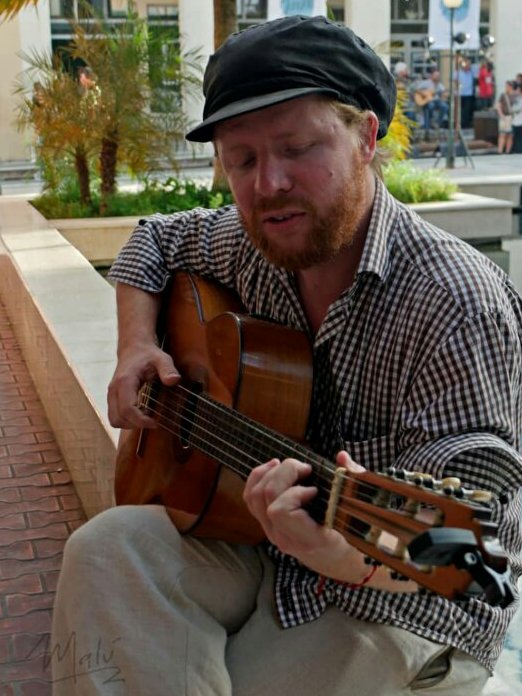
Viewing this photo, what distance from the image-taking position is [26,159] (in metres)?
21.1

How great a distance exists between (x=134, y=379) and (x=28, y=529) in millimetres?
1708

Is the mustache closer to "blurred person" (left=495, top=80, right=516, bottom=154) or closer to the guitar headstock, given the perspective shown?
the guitar headstock

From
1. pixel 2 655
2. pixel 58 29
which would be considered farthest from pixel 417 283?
pixel 58 29

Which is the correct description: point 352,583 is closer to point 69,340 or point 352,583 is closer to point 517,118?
point 69,340

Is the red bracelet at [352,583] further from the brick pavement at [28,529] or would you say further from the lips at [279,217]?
the brick pavement at [28,529]

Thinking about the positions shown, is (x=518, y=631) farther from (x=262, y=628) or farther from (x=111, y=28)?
(x=111, y=28)

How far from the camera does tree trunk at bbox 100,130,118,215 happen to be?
9.41 meters

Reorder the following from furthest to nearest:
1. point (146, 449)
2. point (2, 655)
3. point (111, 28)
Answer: point (111, 28) < point (2, 655) < point (146, 449)

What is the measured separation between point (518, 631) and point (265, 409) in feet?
3.36

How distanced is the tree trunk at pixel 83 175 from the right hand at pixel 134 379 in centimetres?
742

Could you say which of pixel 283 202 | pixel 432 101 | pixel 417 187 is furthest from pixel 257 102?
pixel 432 101

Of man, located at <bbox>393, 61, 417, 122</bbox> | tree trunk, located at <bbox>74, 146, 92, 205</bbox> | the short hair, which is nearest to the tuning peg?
the short hair

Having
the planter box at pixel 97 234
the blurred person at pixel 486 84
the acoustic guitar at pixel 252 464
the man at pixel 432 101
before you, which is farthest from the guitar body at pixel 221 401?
the blurred person at pixel 486 84

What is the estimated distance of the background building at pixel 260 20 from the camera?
→ 70.7 ft
